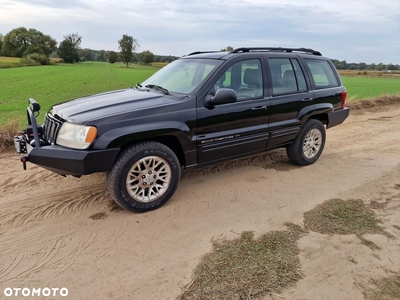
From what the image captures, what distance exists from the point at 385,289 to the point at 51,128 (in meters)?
3.74

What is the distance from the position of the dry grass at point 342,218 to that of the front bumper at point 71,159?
2348mm

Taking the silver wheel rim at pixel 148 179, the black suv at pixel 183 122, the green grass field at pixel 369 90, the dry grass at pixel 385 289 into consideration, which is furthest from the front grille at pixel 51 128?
the green grass field at pixel 369 90

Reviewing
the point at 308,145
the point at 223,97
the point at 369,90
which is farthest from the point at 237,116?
the point at 369,90

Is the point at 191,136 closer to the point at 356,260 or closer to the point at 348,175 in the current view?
the point at 356,260

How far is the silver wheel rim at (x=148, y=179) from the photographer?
3.61 meters

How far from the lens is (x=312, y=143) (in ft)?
18.1

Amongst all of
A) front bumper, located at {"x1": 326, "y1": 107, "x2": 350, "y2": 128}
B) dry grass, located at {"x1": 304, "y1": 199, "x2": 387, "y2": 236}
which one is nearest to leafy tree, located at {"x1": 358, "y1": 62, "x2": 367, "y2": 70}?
front bumper, located at {"x1": 326, "y1": 107, "x2": 350, "y2": 128}

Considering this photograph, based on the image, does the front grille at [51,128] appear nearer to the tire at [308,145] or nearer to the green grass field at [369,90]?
the tire at [308,145]

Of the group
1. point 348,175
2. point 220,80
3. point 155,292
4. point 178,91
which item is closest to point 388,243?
point 348,175

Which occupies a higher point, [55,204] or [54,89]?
[55,204]

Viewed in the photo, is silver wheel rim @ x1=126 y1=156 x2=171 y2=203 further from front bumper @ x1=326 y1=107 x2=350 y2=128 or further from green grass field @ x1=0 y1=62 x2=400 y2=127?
green grass field @ x1=0 y1=62 x2=400 y2=127

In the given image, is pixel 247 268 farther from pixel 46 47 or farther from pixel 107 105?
pixel 46 47

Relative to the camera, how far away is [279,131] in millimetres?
4855

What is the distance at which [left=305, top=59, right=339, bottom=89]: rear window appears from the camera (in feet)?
17.4
